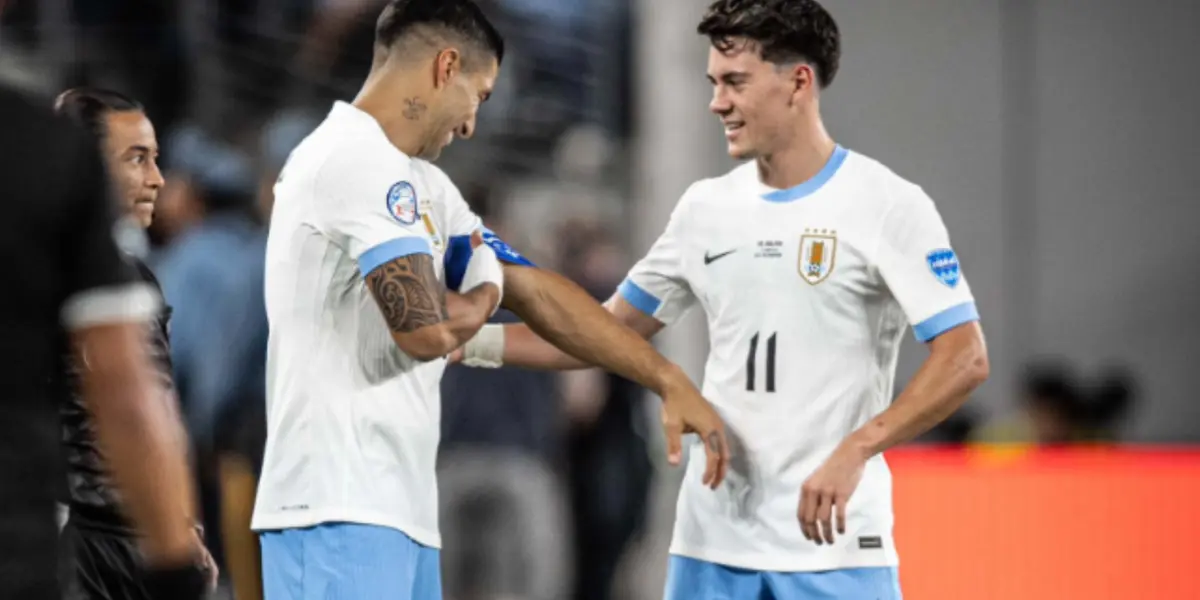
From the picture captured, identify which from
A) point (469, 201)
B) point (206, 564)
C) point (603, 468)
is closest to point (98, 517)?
point (206, 564)

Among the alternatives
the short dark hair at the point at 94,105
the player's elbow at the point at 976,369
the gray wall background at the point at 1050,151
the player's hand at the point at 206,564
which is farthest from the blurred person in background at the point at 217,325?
the gray wall background at the point at 1050,151

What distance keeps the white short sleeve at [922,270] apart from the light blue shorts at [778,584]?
0.57 m

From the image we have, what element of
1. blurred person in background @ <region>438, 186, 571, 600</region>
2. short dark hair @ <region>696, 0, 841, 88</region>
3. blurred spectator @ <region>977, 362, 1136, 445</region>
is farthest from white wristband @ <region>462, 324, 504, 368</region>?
blurred spectator @ <region>977, 362, 1136, 445</region>

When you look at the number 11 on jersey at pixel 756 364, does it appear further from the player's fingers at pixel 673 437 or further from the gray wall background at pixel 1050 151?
the gray wall background at pixel 1050 151

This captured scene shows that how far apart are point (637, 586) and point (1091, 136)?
4.01 metres

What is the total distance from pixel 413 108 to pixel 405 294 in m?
0.53

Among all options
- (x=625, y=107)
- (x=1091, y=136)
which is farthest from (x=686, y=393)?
(x=1091, y=136)

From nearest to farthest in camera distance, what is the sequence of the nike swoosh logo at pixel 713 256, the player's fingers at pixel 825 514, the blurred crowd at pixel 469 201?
the player's fingers at pixel 825 514 < the nike swoosh logo at pixel 713 256 < the blurred crowd at pixel 469 201

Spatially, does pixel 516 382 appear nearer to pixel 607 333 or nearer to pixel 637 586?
pixel 637 586

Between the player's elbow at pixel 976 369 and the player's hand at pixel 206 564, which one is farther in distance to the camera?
the player's elbow at pixel 976 369

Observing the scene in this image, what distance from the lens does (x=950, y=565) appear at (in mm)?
6387

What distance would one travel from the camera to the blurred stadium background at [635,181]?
890 cm

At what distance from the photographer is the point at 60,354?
2.68m

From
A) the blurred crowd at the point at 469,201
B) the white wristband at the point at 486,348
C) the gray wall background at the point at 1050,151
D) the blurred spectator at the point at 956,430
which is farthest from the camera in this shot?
the gray wall background at the point at 1050,151
